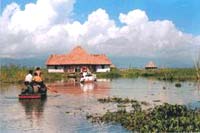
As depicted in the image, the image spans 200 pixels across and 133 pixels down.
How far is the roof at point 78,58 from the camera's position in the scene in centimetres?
6600

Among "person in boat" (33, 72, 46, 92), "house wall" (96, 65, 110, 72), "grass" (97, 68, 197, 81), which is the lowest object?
"person in boat" (33, 72, 46, 92)

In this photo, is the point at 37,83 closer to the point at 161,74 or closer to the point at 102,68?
the point at 161,74

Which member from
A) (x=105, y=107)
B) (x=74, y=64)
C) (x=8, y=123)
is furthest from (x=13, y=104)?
(x=74, y=64)

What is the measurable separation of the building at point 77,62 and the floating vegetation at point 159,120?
4884 cm

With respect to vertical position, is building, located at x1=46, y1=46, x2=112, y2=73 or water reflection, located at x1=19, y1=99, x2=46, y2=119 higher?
building, located at x1=46, y1=46, x2=112, y2=73

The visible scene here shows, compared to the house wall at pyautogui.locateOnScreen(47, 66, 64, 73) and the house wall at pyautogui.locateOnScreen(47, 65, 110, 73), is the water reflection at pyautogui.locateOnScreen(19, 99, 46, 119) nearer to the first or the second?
the house wall at pyautogui.locateOnScreen(47, 65, 110, 73)

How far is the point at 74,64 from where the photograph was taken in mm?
66062

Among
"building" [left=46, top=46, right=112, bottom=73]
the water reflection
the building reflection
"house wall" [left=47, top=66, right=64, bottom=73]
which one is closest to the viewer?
the water reflection

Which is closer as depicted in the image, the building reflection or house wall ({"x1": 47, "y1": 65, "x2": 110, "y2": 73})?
the building reflection

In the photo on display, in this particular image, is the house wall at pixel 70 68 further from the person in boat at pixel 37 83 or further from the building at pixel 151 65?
the person in boat at pixel 37 83

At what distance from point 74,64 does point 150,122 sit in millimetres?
52034

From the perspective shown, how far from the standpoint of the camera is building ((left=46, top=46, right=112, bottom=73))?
217ft

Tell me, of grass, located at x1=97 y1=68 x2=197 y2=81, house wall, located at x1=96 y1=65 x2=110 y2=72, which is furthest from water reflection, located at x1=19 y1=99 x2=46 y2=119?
house wall, located at x1=96 y1=65 x2=110 y2=72

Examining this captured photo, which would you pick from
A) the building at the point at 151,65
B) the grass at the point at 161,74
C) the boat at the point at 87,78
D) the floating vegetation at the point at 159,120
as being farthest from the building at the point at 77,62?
the floating vegetation at the point at 159,120
